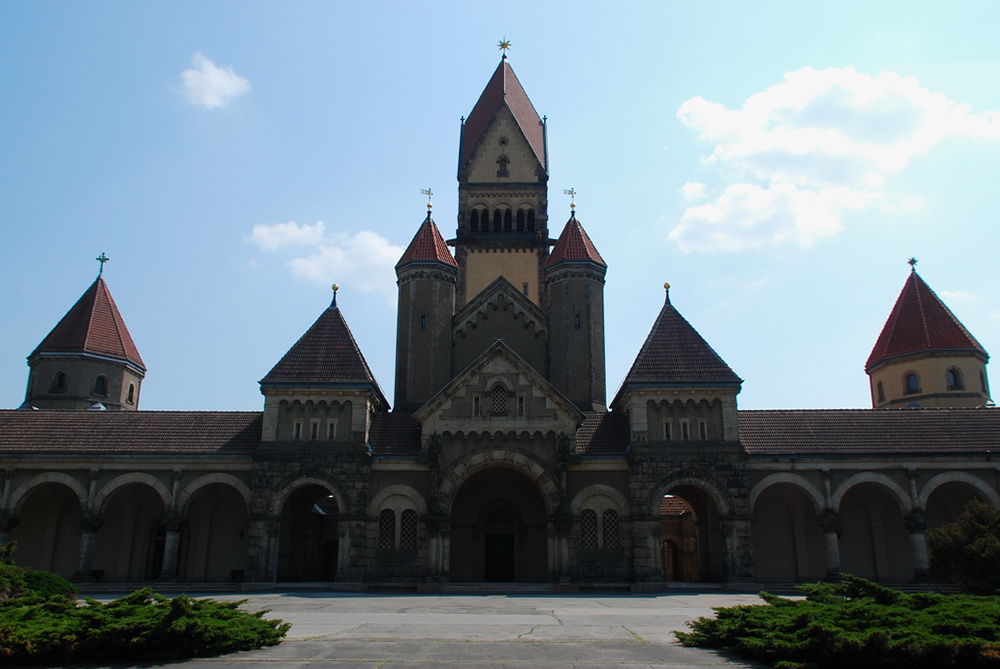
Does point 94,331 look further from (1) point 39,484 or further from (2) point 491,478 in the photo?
(2) point 491,478

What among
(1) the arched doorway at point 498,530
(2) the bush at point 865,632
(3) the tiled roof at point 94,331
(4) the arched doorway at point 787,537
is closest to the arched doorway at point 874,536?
(4) the arched doorway at point 787,537

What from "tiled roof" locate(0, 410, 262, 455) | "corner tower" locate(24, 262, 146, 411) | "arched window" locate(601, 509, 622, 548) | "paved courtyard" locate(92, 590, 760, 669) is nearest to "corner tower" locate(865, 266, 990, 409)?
"arched window" locate(601, 509, 622, 548)

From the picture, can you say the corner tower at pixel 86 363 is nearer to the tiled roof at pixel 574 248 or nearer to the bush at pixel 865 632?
the tiled roof at pixel 574 248

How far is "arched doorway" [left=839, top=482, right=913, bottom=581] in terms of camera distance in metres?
34.2

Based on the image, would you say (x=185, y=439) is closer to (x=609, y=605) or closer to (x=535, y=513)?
(x=535, y=513)

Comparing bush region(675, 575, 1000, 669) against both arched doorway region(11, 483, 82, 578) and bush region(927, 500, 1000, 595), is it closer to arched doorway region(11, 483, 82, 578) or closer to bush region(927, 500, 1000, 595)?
bush region(927, 500, 1000, 595)

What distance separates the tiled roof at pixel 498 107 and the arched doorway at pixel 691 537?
2163 centimetres

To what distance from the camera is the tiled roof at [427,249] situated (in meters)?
41.5

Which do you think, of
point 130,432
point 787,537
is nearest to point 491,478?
point 787,537

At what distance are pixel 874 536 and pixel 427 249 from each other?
2419 cm

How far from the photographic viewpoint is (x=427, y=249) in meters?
41.8

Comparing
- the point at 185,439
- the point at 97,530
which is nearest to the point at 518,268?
the point at 185,439

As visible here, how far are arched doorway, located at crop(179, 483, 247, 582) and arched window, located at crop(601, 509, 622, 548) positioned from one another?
602 inches

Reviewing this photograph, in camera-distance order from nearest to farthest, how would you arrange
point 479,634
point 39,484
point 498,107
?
point 479,634, point 39,484, point 498,107
